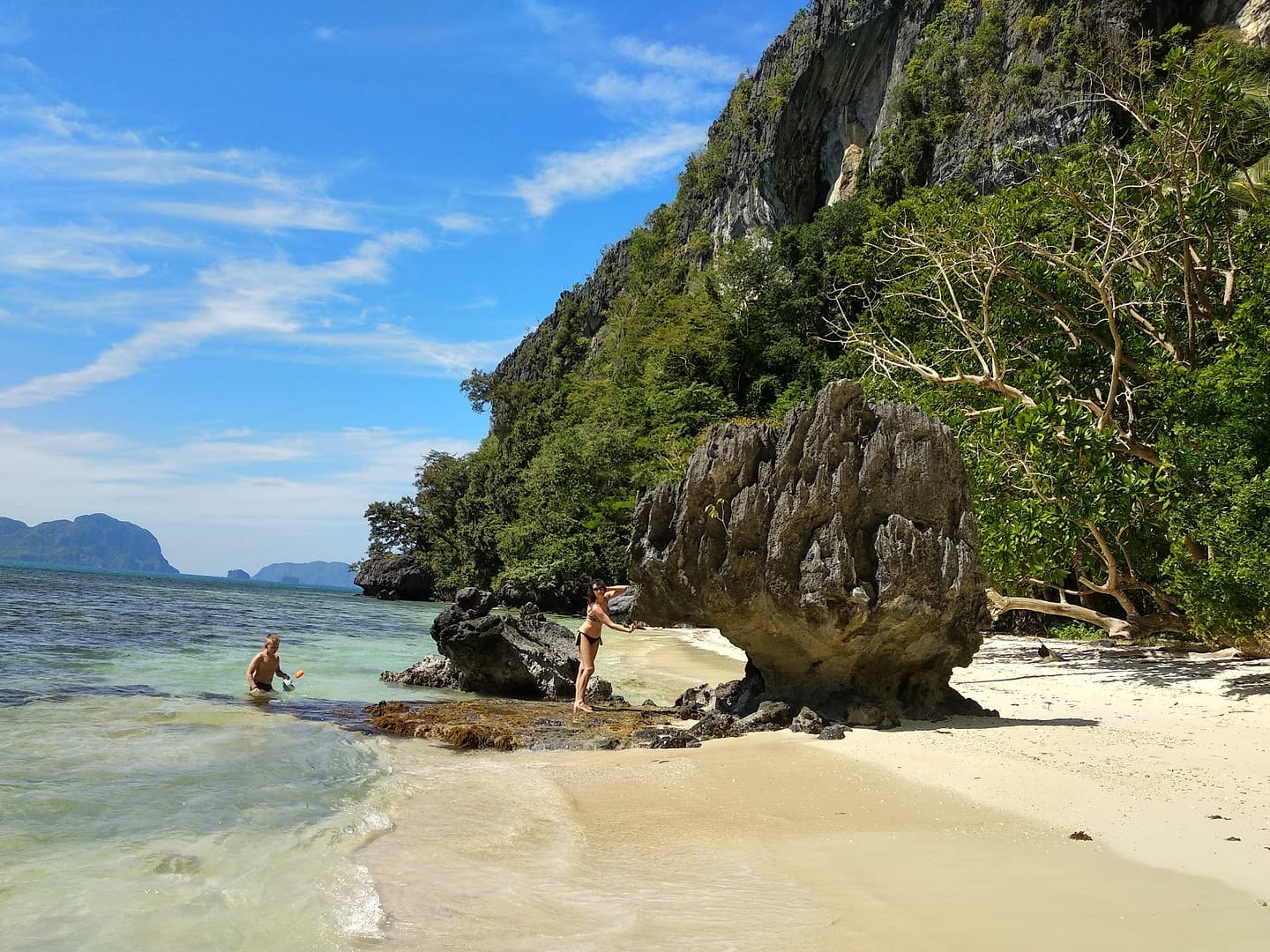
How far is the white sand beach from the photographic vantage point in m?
3.44

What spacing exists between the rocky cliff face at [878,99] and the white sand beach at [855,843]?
22.3 m

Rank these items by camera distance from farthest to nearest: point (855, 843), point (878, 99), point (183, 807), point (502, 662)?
1. point (878, 99)
2. point (502, 662)
3. point (183, 807)
4. point (855, 843)

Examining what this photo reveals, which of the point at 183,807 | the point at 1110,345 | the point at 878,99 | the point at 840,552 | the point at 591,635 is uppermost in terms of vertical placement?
the point at 878,99

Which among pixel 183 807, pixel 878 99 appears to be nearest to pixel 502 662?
pixel 183 807

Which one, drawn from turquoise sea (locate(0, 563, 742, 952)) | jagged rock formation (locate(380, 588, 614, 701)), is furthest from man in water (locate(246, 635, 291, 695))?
jagged rock formation (locate(380, 588, 614, 701))

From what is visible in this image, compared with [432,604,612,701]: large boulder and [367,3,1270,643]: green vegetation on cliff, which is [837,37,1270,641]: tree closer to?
[367,3,1270,643]: green vegetation on cliff

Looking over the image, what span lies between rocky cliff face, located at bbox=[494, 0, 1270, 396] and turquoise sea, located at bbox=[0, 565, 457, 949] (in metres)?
24.5

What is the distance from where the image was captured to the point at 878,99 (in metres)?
45.5

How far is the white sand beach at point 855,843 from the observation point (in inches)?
136

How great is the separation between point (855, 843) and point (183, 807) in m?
4.44

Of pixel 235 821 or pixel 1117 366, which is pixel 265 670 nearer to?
pixel 235 821

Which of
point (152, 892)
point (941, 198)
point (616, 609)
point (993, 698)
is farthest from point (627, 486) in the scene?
point (152, 892)

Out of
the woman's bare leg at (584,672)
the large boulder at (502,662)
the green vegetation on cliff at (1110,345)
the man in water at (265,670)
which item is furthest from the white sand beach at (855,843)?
the man in water at (265,670)

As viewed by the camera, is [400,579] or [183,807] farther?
[400,579]
